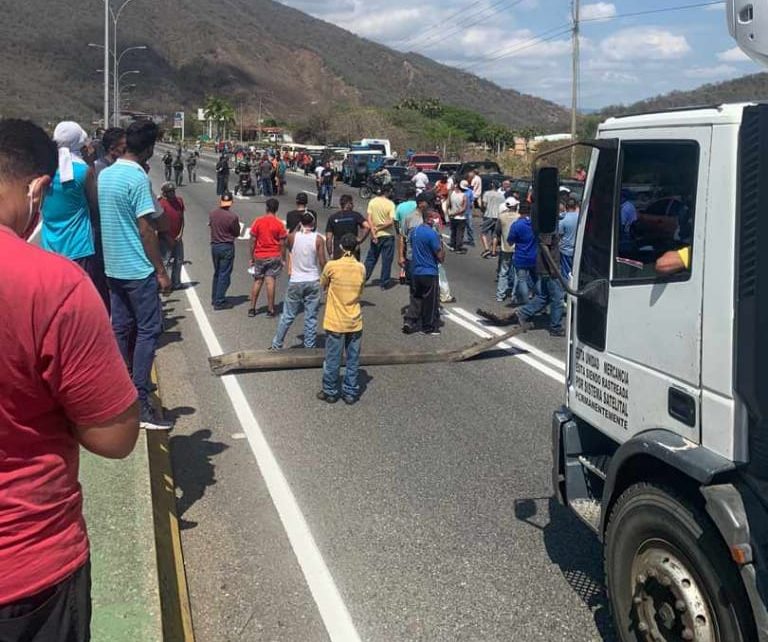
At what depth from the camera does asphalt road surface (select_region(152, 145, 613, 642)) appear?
169 inches

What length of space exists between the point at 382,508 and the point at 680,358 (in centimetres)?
272

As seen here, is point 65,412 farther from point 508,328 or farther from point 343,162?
point 343,162

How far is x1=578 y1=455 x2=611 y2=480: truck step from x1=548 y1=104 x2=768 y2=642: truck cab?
0.02 metres

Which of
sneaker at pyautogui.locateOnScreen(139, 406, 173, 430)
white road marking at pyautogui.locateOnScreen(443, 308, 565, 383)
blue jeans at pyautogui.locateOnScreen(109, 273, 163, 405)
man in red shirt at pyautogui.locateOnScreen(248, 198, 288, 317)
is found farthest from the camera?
man in red shirt at pyautogui.locateOnScreen(248, 198, 288, 317)

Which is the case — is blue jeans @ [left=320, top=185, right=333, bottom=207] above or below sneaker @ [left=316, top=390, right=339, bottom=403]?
above

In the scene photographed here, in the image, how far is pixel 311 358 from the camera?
9023 millimetres

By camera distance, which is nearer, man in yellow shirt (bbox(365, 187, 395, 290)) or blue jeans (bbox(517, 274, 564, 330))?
blue jeans (bbox(517, 274, 564, 330))

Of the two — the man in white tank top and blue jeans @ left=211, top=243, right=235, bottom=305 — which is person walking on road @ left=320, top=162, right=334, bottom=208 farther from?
the man in white tank top

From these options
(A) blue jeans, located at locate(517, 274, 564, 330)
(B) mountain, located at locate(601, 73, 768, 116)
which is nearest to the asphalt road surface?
(A) blue jeans, located at locate(517, 274, 564, 330)

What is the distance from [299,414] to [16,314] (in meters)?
5.60

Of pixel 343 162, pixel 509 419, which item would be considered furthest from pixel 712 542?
pixel 343 162

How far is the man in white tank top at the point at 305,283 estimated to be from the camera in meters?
9.87

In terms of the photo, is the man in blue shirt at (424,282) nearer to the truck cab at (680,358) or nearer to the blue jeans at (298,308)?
the blue jeans at (298,308)

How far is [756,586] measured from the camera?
2811 millimetres
